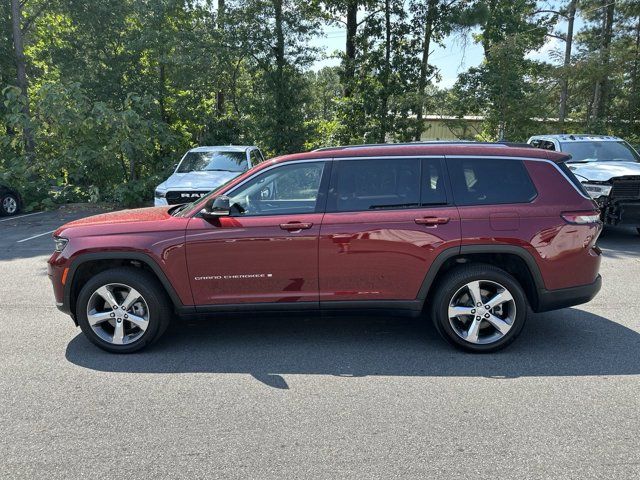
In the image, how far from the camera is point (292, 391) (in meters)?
3.75

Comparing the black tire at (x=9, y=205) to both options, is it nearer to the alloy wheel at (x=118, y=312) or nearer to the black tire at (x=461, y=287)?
the alloy wheel at (x=118, y=312)

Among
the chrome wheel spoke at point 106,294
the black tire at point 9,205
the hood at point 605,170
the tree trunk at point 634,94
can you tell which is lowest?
the black tire at point 9,205

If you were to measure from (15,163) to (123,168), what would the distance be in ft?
10.7

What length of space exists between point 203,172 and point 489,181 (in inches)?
299

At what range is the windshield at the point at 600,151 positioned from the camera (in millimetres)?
10156

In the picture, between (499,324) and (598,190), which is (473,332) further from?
(598,190)

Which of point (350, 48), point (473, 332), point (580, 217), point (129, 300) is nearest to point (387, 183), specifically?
point (473, 332)

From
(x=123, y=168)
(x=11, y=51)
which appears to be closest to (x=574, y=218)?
(x=123, y=168)

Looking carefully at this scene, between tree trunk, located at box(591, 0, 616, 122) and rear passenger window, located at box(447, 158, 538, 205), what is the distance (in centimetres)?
1797

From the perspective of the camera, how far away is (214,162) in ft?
36.9

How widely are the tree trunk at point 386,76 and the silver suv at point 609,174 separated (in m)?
8.56

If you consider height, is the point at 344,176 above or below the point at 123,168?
above

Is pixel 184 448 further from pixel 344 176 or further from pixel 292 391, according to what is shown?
pixel 344 176

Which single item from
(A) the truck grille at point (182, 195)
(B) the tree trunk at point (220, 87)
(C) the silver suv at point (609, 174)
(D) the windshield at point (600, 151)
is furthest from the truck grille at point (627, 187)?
(B) the tree trunk at point (220, 87)
